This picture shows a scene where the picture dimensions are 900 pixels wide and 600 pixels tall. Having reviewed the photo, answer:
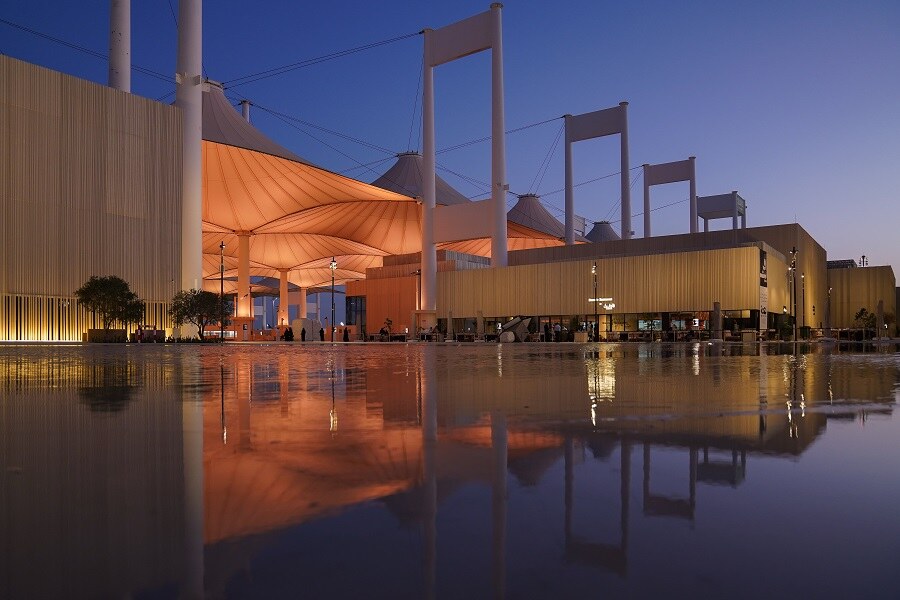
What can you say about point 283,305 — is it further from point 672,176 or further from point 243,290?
point 672,176

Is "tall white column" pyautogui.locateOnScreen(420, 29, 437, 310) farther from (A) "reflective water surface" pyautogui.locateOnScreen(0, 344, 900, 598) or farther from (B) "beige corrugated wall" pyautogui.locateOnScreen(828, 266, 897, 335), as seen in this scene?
(A) "reflective water surface" pyautogui.locateOnScreen(0, 344, 900, 598)

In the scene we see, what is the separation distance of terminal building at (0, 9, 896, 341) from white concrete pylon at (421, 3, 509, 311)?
470 mm

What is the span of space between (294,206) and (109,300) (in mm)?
22969

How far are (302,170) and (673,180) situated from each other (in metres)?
38.6

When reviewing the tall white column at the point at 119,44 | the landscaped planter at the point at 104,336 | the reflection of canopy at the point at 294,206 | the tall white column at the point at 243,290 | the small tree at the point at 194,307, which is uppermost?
the tall white column at the point at 119,44

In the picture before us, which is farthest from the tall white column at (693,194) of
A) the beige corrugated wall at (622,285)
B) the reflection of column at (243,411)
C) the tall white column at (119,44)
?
the reflection of column at (243,411)

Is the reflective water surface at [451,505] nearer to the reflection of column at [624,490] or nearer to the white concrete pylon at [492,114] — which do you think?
the reflection of column at [624,490]

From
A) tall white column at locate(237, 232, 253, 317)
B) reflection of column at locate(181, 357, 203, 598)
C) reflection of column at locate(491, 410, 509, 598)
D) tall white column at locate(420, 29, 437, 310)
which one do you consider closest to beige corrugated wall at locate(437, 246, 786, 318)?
tall white column at locate(420, 29, 437, 310)

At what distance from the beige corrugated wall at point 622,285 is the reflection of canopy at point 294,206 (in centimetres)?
906

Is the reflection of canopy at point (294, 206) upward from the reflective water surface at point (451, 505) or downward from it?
upward

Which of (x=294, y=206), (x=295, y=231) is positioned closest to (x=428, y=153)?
(x=294, y=206)

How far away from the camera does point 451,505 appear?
207 cm

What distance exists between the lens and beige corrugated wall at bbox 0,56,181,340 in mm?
35812

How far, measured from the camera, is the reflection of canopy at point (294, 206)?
48031mm
